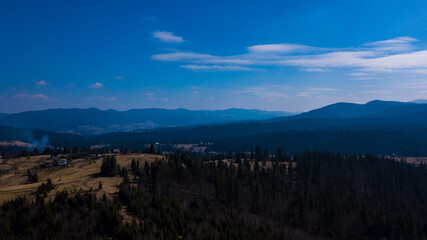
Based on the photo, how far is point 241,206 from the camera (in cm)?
10375

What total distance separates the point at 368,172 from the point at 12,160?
215 m

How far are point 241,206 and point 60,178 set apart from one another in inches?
2915

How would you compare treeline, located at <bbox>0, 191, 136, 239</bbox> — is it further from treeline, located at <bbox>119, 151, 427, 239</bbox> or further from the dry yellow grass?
the dry yellow grass

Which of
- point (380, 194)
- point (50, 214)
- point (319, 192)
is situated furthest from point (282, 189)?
point (50, 214)

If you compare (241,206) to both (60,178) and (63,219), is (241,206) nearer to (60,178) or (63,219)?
(63,219)

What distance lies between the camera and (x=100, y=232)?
188 ft

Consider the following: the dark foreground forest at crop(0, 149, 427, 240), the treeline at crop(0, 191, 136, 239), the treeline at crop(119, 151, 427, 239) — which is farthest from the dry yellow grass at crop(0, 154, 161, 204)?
the treeline at crop(119, 151, 427, 239)

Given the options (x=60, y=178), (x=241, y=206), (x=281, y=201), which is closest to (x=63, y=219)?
(x=60, y=178)

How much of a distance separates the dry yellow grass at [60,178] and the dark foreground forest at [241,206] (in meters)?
6.84

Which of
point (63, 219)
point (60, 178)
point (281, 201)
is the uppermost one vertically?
point (63, 219)

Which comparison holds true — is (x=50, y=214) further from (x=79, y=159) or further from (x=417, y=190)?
(x=417, y=190)

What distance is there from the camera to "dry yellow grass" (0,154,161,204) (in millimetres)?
81688

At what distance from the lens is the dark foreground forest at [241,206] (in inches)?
2340

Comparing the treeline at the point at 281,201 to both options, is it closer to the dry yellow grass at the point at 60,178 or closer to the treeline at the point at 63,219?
the treeline at the point at 63,219
